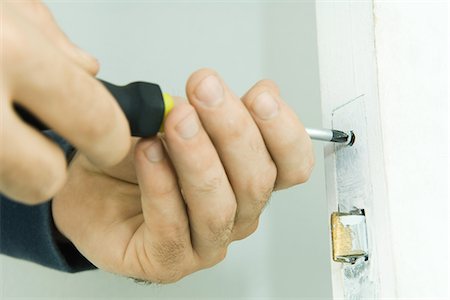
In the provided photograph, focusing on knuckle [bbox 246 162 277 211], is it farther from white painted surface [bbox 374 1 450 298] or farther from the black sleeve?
the black sleeve

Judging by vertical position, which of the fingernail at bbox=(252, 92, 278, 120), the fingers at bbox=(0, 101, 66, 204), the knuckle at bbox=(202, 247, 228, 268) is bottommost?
the knuckle at bbox=(202, 247, 228, 268)

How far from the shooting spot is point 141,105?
31cm

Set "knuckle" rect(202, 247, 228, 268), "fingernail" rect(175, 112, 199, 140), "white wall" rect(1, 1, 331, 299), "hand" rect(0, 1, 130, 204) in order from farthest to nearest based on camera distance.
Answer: "white wall" rect(1, 1, 331, 299) < "knuckle" rect(202, 247, 228, 268) < "fingernail" rect(175, 112, 199, 140) < "hand" rect(0, 1, 130, 204)

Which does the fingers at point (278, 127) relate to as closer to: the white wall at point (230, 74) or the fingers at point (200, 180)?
the fingers at point (200, 180)

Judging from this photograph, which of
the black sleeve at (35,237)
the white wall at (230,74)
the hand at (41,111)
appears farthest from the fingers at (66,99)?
the white wall at (230,74)

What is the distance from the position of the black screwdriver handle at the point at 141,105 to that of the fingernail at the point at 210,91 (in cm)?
3

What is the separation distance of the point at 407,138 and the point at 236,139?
0.39 feet

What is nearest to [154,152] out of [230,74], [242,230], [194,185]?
[194,185]

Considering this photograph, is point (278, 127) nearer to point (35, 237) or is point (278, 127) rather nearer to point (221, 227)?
point (221, 227)

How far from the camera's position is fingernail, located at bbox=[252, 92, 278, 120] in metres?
0.36

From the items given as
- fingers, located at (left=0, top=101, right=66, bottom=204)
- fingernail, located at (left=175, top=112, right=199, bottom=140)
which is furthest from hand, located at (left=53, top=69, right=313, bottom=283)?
fingers, located at (left=0, top=101, right=66, bottom=204)

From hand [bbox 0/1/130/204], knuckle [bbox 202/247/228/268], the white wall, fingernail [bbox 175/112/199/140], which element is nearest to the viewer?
hand [bbox 0/1/130/204]

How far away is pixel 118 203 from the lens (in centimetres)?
48

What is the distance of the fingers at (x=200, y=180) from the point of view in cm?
33
